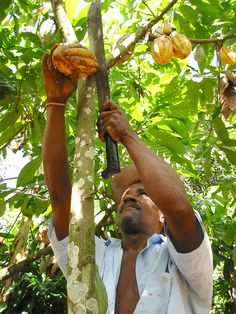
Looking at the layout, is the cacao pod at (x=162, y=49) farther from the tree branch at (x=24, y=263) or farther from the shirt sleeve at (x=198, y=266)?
the tree branch at (x=24, y=263)

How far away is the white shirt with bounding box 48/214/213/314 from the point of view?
1678 millimetres

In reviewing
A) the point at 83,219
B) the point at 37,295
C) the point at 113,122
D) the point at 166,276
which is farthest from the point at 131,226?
the point at 37,295

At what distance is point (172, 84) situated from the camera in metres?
3.04

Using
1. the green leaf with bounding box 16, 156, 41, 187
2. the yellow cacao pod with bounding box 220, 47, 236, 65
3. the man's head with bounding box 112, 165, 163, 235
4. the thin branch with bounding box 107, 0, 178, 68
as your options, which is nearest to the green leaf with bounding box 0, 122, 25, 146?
the green leaf with bounding box 16, 156, 41, 187

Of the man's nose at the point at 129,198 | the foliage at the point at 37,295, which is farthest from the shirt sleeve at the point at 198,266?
the foliage at the point at 37,295

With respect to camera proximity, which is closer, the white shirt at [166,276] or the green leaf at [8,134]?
the white shirt at [166,276]

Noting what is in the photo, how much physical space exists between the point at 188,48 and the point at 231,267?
131 inches

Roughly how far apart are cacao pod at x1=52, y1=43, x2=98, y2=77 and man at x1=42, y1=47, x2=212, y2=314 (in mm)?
135

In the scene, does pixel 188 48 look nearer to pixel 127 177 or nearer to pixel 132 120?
pixel 127 177

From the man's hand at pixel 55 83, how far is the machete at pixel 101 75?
0.45ft

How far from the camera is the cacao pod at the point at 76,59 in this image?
4.84 feet

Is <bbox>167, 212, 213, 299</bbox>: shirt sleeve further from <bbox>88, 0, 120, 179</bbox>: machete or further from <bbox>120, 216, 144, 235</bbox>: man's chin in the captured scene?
<bbox>88, 0, 120, 179</bbox>: machete

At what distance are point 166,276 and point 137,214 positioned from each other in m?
0.36

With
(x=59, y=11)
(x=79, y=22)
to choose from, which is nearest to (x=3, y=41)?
(x=79, y=22)
